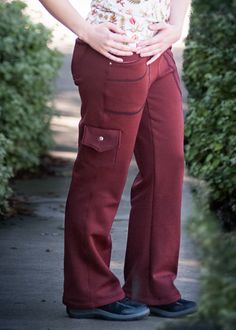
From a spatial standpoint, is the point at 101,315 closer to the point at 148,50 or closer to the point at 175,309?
the point at 175,309

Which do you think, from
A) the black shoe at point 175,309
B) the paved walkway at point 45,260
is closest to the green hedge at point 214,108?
the paved walkway at point 45,260

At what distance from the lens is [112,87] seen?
4.75 metres

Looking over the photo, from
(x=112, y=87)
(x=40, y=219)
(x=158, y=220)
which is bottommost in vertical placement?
(x=40, y=219)

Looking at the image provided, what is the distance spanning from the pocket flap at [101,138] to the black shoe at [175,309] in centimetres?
76

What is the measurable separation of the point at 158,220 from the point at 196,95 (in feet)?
12.0

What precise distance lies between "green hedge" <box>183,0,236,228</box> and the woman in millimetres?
1410

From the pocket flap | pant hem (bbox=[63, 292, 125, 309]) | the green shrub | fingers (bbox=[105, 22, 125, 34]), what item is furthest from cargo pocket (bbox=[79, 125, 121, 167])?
the green shrub

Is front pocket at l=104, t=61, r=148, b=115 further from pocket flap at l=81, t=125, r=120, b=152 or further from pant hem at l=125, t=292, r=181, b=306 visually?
pant hem at l=125, t=292, r=181, b=306

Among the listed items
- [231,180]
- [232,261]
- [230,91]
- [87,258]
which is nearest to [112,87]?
[87,258]

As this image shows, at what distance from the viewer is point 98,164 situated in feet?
15.9

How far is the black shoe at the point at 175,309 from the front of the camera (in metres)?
5.02

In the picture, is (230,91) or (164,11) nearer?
(164,11)

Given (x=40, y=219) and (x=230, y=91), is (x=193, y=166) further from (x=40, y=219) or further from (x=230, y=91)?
(x=40, y=219)

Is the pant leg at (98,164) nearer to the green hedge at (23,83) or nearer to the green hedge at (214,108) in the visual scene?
the green hedge at (214,108)
